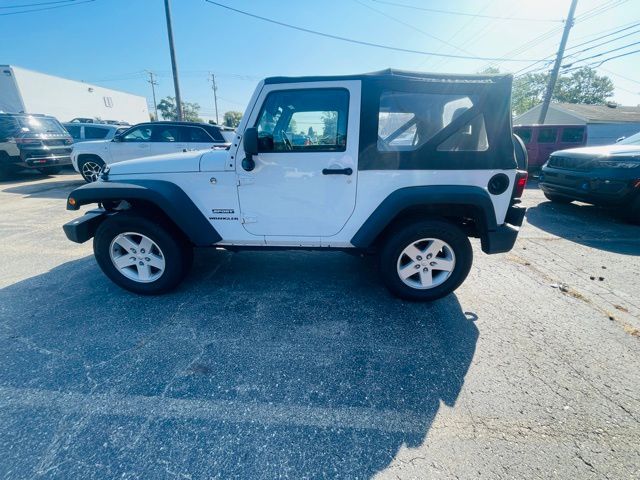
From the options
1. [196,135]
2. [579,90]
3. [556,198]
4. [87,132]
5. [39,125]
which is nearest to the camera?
[556,198]

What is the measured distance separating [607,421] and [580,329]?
1102 millimetres

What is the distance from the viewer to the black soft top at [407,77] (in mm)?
2479

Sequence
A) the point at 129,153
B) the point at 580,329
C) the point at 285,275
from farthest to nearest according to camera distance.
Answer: the point at 129,153 < the point at 285,275 < the point at 580,329

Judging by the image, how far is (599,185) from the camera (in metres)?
5.31

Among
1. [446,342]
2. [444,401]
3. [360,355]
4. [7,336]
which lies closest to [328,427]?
[360,355]

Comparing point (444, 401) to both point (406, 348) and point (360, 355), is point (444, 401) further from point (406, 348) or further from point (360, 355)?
point (360, 355)

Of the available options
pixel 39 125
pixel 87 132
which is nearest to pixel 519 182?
pixel 39 125

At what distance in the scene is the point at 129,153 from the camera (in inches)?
296

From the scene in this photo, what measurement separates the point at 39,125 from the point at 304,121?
11.3 metres

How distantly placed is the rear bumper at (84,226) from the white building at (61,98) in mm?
24691

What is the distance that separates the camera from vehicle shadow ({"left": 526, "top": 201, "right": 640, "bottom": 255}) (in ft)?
15.0

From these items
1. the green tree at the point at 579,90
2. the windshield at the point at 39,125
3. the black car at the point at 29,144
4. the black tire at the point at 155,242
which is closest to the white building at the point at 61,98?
the windshield at the point at 39,125

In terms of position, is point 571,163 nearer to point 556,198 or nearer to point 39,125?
point 556,198

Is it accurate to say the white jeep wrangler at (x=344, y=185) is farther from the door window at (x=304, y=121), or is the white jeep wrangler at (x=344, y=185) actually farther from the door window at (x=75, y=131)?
the door window at (x=75, y=131)
